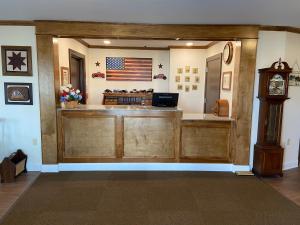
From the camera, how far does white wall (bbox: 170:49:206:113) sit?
20.5 feet

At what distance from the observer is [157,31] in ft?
11.9

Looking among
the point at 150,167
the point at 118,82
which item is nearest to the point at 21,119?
the point at 150,167

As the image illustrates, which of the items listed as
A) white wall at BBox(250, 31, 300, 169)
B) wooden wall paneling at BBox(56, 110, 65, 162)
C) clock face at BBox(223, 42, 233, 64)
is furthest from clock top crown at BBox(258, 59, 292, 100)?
wooden wall paneling at BBox(56, 110, 65, 162)

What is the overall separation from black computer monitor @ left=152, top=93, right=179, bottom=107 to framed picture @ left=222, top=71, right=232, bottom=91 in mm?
1085

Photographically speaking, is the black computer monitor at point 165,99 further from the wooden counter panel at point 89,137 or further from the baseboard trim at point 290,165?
the baseboard trim at point 290,165

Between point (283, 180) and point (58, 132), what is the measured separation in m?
3.65

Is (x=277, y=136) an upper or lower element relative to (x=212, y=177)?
upper

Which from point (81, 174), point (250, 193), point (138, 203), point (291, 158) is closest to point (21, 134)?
point (81, 174)

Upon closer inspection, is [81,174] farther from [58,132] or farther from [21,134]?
[21,134]

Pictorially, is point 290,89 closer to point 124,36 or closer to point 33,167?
point 124,36

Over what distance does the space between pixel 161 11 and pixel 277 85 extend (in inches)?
82.7

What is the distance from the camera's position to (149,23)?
3.59m

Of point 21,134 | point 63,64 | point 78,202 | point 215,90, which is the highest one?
point 63,64

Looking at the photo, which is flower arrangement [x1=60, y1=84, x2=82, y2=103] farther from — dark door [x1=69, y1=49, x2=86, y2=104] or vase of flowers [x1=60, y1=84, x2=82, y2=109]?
dark door [x1=69, y1=49, x2=86, y2=104]
